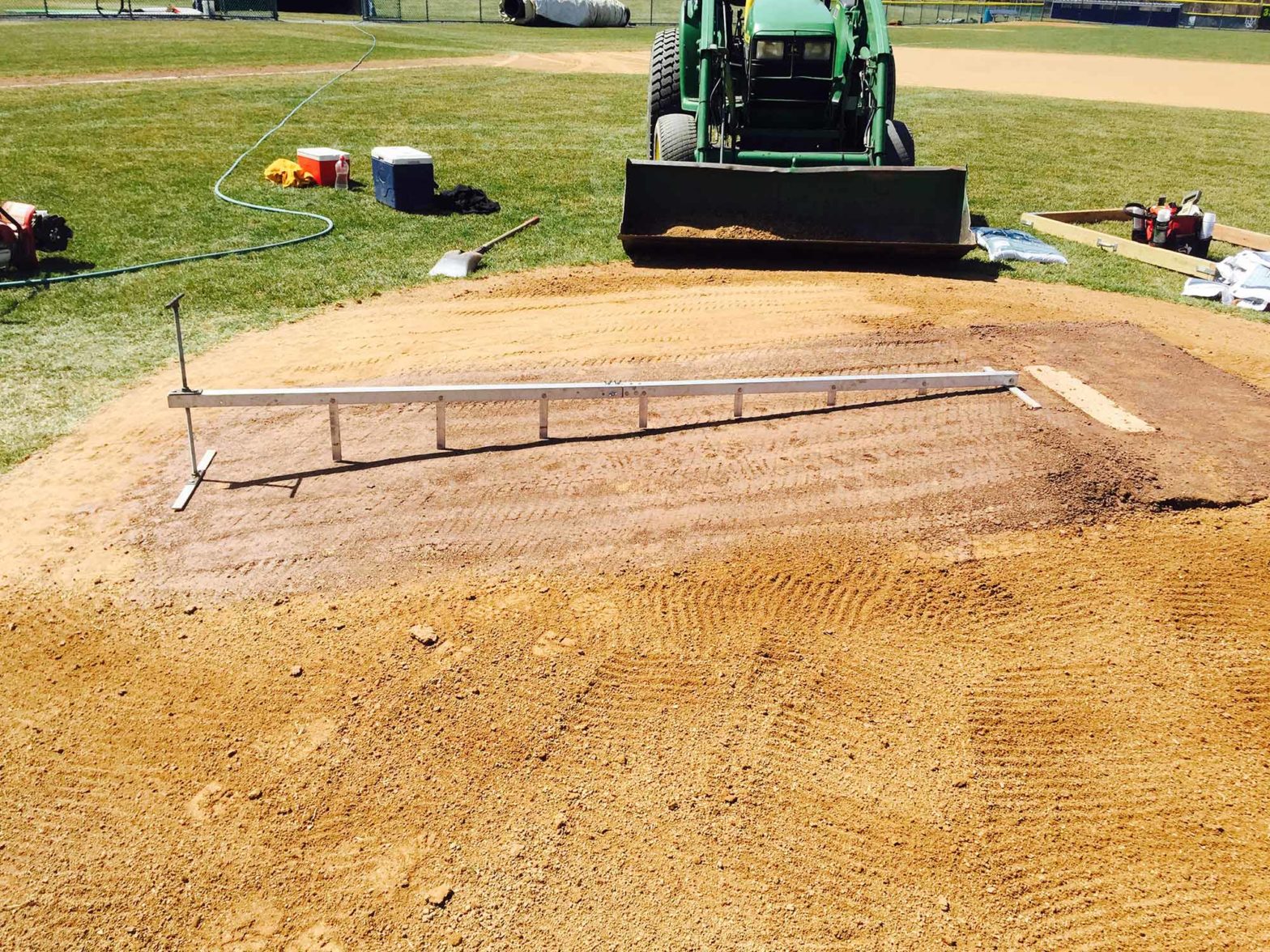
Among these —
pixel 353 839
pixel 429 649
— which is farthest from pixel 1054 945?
pixel 429 649

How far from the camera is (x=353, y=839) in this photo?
4613 mm

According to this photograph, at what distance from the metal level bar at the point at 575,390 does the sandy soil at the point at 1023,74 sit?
21602 mm

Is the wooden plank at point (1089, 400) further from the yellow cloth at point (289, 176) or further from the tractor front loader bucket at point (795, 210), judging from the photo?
the yellow cloth at point (289, 176)

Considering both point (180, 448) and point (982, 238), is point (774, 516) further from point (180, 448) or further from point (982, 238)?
point (982, 238)

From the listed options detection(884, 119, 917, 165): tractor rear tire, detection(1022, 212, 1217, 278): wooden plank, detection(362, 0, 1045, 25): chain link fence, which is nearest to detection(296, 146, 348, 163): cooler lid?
detection(884, 119, 917, 165): tractor rear tire

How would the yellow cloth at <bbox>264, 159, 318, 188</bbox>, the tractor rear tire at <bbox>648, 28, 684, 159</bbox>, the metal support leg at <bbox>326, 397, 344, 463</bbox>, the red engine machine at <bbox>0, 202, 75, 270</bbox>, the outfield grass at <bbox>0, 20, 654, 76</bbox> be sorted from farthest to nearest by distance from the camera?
the outfield grass at <bbox>0, 20, 654, 76</bbox>
the yellow cloth at <bbox>264, 159, 318, 188</bbox>
the tractor rear tire at <bbox>648, 28, 684, 159</bbox>
the red engine machine at <bbox>0, 202, 75, 270</bbox>
the metal support leg at <bbox>326, 397, 344, 463</bbox>

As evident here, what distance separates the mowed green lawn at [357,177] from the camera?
10109 millimetres

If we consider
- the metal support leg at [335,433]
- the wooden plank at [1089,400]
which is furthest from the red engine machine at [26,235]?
the wooden plank at [1089,400]

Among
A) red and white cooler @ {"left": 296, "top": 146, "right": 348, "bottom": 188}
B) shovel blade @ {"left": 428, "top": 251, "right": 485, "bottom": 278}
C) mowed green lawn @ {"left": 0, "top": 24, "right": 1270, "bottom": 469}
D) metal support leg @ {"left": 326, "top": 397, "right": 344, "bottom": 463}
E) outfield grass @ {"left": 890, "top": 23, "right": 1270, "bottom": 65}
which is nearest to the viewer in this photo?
metal support leg @ {"left": 326, "top": 397, "right": 344, "bottom": 463}

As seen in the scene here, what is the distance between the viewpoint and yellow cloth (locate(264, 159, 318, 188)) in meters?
15.3

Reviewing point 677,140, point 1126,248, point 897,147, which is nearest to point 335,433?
point 677,140

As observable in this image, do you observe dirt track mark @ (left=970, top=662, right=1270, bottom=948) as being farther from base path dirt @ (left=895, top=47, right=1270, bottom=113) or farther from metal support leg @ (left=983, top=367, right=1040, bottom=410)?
base path dirt @ (left=895, top=47, right=1270, bottom=113)

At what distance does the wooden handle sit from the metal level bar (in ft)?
14.5

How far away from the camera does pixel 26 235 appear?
1121 centimetres
